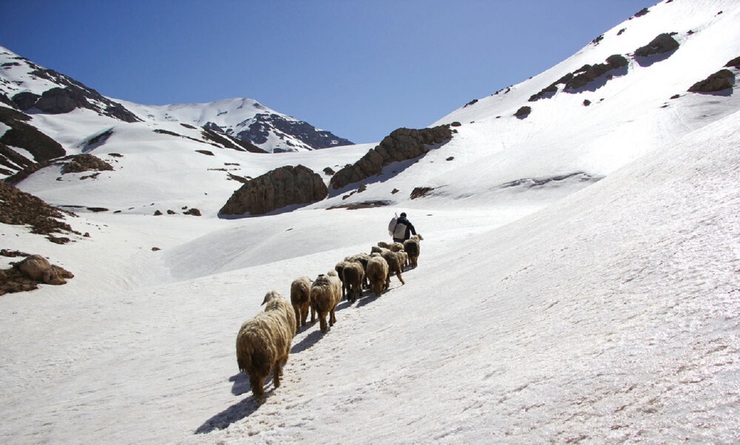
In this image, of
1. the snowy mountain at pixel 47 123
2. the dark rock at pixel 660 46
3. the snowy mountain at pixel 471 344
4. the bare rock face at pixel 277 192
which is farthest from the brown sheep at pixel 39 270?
the dark rock at pixel 660 46

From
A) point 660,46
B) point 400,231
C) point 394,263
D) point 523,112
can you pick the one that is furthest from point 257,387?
point 660,46

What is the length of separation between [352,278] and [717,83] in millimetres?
59162

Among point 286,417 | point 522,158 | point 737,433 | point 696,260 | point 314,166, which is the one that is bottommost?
point 286,417

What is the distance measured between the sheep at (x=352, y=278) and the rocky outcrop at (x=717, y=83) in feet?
190

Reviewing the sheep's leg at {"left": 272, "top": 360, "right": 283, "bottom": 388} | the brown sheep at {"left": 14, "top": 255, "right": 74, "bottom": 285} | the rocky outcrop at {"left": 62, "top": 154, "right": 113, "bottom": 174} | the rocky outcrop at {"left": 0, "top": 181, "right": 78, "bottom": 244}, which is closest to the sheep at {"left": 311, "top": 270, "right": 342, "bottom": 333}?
the sheep's leg at {"left": 272, "top": 360, "right": 283, "bottom": 388}

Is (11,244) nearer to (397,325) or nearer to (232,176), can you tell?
(397,325)

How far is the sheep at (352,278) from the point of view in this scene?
34.5ft

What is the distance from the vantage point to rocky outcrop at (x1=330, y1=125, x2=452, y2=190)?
226ft

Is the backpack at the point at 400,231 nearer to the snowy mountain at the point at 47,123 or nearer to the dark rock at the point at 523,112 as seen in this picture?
the dark rock at the point at 523,112

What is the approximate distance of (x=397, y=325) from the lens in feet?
23.7

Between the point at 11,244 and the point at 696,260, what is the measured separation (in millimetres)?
32155

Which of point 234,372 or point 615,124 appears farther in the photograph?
point 615,124

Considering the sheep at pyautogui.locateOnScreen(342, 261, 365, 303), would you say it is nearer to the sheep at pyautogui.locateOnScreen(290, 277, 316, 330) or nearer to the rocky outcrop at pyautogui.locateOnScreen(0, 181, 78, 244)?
the sheep at pyautogui.locateOnScreen(290, 277, 316, 330)

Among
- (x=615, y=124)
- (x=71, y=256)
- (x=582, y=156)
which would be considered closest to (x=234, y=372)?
(x=71, y=256)
